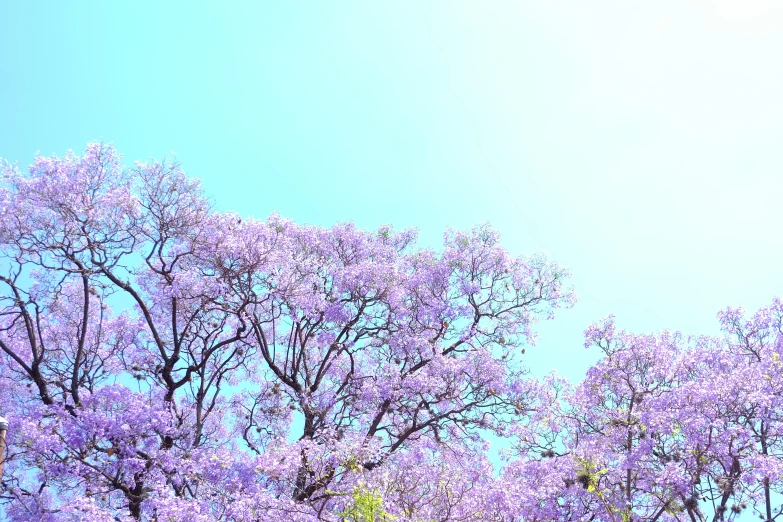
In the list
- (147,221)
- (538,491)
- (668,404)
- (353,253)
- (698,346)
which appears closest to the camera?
(668,404)

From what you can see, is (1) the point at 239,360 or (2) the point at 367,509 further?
(1) the point at 239,360

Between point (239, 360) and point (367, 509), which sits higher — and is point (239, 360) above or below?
above

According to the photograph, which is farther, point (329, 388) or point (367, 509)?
point (329, 388)

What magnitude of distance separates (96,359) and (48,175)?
4.53 meters

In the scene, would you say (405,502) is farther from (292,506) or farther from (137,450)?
(137,450)

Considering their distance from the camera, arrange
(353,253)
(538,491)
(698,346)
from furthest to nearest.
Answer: (353,253) → (698,346) → (538,491)

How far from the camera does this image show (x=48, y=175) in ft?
41.3

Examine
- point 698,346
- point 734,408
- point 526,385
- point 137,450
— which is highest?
point 698,346

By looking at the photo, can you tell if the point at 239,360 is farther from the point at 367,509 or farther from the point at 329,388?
the point at 367,509

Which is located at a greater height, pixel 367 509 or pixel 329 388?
pixel 329 388

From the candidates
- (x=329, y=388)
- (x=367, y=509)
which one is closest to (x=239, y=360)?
(x=329, y=388)

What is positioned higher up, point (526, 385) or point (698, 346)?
point (698, 346)

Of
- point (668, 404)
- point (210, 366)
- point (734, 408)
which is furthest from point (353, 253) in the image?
point (734, 408)

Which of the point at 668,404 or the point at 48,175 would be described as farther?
the point at 48,175
